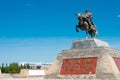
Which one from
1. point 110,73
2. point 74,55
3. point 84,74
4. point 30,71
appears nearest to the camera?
point 110,73

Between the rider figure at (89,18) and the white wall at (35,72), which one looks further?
the white wall at (35,72)

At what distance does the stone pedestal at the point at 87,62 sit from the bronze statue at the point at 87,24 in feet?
2.73

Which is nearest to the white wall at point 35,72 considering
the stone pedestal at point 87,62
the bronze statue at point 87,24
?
the stone pedestal at point 87,62

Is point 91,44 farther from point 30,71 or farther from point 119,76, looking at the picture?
point 30,71

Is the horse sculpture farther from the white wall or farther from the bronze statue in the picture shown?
the white wall

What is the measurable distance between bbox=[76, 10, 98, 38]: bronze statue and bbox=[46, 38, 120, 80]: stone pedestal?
832 millimetres

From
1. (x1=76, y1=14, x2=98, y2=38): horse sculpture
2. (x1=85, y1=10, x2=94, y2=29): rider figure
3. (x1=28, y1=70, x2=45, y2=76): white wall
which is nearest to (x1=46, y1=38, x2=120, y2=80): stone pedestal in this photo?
(x1=76, y1=14, x2=98, y2=38): horse sculpture

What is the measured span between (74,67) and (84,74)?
3.95 ft

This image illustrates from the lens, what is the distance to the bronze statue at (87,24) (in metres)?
23.3

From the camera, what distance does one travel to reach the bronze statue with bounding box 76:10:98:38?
23266mm

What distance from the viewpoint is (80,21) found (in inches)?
929

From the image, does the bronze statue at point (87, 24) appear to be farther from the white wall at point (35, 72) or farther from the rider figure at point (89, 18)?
the white wall at point (35, 72)

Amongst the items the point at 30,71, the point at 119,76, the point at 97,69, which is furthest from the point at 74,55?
the point at 30,71

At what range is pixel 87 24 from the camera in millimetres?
23281
